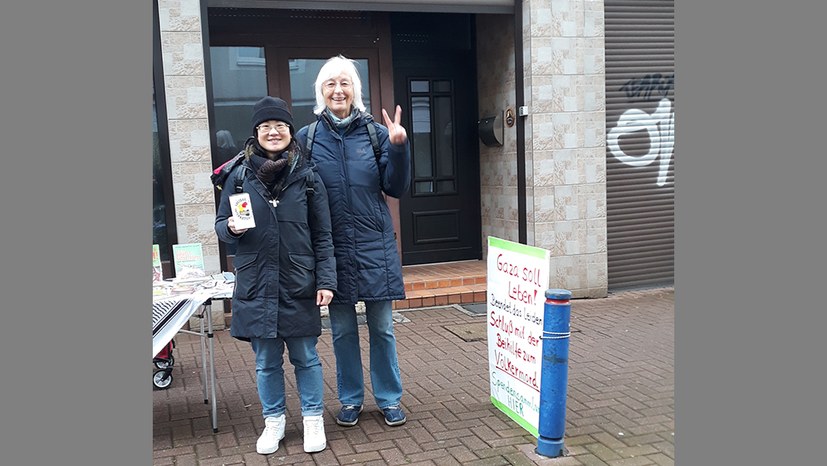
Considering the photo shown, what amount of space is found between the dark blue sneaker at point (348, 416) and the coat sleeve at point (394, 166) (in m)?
1.34

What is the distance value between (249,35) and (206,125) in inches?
60.5

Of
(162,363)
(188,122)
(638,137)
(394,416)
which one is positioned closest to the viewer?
(394,416)

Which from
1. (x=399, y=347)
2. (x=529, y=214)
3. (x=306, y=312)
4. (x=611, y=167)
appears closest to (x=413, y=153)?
(x=529, y=214)

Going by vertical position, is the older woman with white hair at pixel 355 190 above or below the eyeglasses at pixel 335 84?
below

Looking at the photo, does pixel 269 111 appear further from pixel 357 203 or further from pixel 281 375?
pixel 281 375

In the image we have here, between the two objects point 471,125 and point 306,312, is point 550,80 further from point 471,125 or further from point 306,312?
point 306,312

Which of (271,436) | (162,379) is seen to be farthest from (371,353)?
(162,379)

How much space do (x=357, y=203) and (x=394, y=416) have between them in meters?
1.32

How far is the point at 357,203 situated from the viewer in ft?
13.2

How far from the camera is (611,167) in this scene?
317 inches

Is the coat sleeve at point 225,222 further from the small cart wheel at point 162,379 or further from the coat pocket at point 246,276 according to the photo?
the small cart wheel at point 162,379

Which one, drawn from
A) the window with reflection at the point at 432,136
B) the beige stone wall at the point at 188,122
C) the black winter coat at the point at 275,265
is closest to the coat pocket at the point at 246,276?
the black winter coat at the point at 275,265

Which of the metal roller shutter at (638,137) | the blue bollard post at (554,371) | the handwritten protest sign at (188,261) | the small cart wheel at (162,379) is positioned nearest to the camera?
the blue bollard post at (554,371)

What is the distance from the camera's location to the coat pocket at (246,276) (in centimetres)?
372
